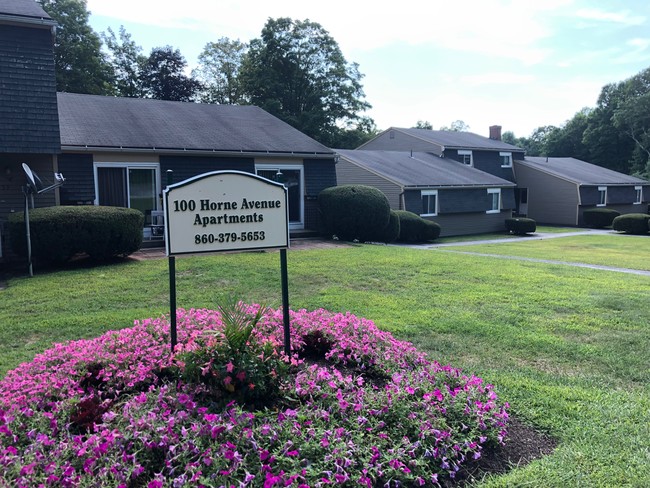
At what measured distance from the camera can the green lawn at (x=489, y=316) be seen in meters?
3.94

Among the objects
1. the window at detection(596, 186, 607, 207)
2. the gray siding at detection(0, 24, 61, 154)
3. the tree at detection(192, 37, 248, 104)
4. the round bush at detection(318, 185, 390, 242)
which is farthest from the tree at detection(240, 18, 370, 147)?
the gray siding at detection(0, 24, 61, 154)

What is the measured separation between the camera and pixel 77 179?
570 inches

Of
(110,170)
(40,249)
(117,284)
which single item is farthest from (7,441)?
(110,170)

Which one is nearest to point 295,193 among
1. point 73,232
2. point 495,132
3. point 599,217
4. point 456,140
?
point 73,232

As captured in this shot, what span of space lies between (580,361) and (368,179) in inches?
837

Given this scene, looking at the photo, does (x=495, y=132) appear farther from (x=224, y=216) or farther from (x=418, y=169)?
(x=224, y=216)

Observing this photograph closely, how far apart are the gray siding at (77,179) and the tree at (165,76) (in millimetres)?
27859

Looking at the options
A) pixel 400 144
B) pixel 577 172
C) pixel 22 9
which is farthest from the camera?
pixel 577 172

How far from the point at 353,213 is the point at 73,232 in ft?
31.4

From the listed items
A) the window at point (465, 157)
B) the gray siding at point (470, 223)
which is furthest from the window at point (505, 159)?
the gray siding at point (470, 223)

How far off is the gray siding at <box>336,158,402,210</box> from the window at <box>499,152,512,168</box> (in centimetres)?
1582

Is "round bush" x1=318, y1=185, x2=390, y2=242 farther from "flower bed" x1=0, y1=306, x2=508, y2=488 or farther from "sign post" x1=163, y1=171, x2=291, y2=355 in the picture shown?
"sign post" x1=163, y1=171, x2=291, y2=355

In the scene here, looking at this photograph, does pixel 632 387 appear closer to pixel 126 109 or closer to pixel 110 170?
pixel 110 170

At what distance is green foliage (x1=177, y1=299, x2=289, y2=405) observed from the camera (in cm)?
376
